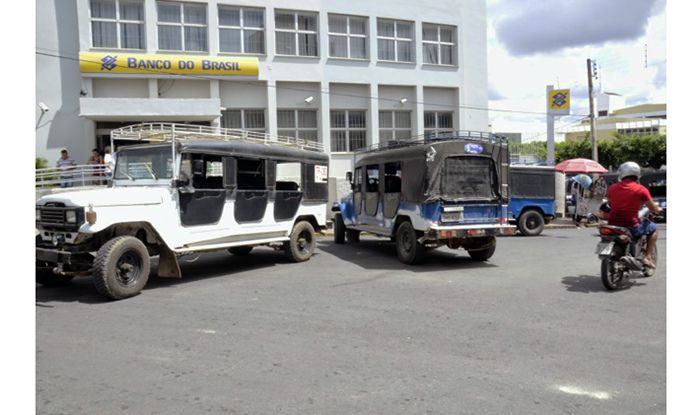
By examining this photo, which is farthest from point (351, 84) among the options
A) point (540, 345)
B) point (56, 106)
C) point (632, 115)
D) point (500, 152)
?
point (632, 115)

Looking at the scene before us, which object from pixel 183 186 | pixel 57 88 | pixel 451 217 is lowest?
pixel 451 217

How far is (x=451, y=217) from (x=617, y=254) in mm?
3007

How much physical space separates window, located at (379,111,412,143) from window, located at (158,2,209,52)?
27.0ft

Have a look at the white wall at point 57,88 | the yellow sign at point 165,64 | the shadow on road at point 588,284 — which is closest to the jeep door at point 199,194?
the shadow on road at point 588,284

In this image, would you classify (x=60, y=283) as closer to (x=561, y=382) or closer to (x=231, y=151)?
(x=231, y=151)

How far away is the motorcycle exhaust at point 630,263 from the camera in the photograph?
7.91 m

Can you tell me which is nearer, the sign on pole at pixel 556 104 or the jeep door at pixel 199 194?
the jeep door at pixel 199 194

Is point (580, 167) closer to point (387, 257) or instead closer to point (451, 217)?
point (387, 257)

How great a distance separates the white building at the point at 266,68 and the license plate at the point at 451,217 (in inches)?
473

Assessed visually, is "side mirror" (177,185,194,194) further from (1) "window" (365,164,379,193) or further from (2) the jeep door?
(1) "window" (365,164,379,193)

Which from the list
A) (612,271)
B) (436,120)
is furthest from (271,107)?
(612,271)

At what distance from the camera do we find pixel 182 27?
2056cm

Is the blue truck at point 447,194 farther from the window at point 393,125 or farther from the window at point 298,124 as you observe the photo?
the window at point 393,125

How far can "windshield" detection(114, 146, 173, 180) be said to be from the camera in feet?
27.9
